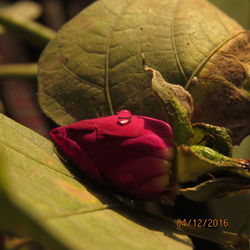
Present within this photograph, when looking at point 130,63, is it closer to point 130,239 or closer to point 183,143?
point 183,143

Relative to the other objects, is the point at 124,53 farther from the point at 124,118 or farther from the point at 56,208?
the point at 56,208

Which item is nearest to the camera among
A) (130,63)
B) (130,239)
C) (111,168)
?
(130,239)

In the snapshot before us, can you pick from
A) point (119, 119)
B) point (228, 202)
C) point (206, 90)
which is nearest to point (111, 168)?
point (119, 119)

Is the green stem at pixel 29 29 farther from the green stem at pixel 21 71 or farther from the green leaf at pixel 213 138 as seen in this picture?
the green leaf at pixel 213 138

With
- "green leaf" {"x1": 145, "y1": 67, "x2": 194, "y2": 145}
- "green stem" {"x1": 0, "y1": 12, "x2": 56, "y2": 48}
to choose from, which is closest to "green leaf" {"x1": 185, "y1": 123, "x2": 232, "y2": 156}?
"green leaf" {"x1": 145, "y1": 67, "x2": 194, "y2": 145}

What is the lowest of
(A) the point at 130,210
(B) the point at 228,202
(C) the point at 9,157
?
(B) the point at 228,202

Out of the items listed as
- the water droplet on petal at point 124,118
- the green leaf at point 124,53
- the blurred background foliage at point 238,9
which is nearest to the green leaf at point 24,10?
the blurred background foliage at point 238,9
